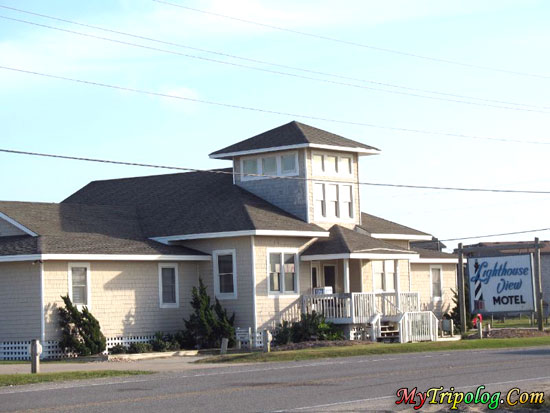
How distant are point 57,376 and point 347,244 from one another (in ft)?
56.5

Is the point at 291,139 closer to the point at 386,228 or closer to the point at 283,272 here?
the point at 283,272

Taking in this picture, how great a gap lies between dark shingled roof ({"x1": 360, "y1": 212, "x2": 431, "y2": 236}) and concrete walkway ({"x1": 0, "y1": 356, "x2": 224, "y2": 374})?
12.9 metres

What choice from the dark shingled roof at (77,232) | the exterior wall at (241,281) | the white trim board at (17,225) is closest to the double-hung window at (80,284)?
the dark shingled roof at (77,232)

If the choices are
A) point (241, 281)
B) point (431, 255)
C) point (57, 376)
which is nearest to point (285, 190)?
point (241, 281)

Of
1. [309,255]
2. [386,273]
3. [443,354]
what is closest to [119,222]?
[309,255]

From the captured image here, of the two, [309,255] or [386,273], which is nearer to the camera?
[309,255]

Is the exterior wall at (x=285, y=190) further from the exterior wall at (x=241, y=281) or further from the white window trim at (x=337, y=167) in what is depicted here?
the exterior wall at (x=241, y=281)

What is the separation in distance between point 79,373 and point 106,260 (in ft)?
35.7

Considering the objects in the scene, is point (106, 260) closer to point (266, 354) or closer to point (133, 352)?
point (133, 352)

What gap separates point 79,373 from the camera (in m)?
24.6

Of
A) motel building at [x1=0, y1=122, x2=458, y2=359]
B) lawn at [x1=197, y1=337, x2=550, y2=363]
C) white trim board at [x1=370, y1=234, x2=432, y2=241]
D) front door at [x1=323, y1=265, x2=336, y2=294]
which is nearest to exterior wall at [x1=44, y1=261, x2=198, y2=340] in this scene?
motel building at [x1=0, y1=122, x2=458, y2=359]

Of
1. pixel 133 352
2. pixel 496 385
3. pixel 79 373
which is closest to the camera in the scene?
pixel 496 385

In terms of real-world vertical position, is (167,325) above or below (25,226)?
below

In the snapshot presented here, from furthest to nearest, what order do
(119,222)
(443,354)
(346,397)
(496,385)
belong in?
(119,222) < (443,354) < (496,385) < (346,397)
